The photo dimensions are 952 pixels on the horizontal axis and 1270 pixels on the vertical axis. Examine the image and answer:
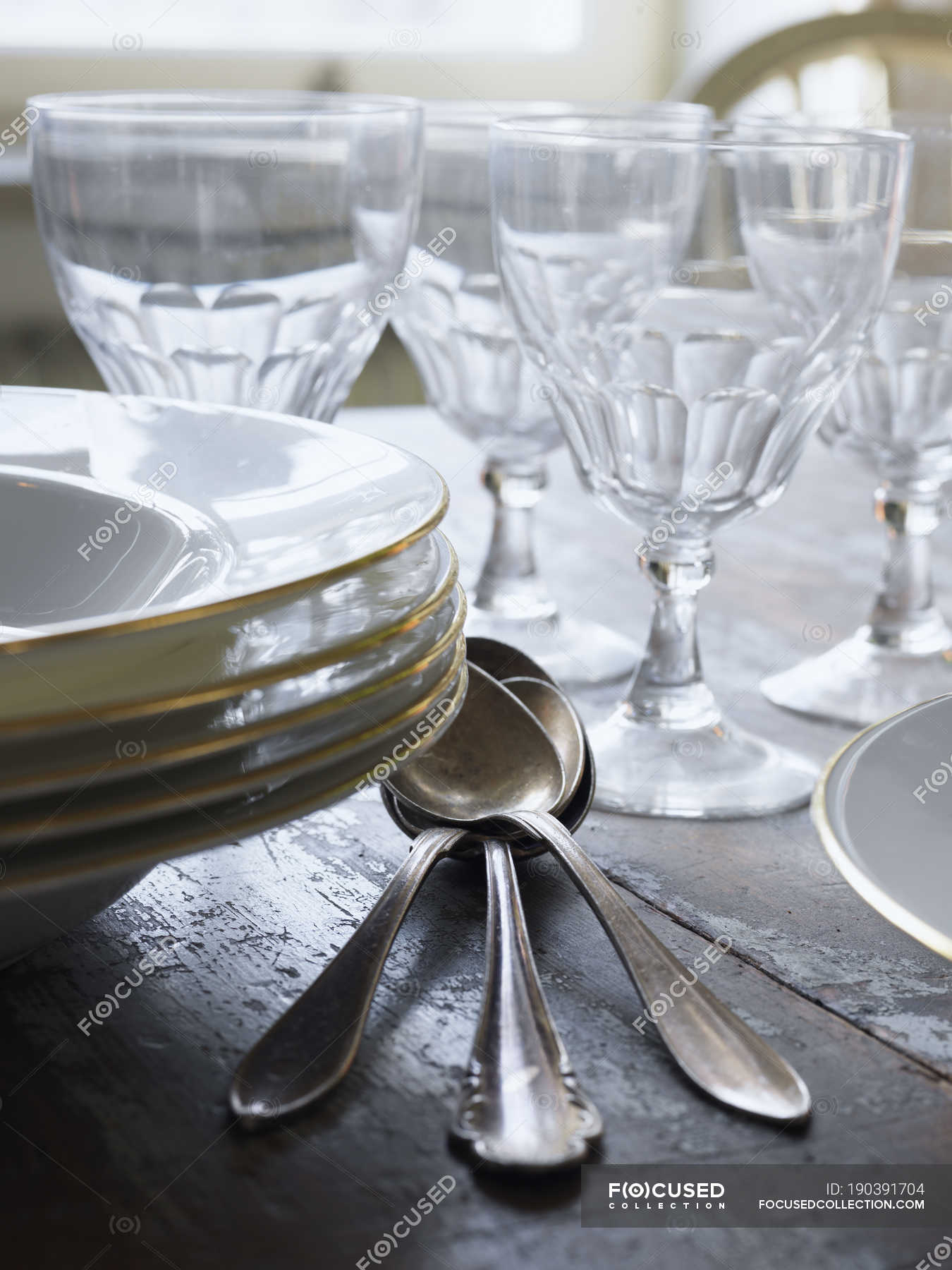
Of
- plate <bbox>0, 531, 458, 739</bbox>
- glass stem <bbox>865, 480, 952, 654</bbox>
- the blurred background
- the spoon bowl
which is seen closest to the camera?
plate <bbox>0, 531, 458, 739</bbox>

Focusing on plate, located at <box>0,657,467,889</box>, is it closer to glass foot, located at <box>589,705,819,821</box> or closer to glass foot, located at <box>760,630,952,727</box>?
glass foot, located at <box>589,705,819,821</box>

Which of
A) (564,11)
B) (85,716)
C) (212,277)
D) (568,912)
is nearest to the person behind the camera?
(85,716)

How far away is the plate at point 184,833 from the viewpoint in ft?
0.76

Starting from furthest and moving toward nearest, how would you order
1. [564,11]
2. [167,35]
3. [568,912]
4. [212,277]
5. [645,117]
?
[564,11] < [167,35] < [645,117] < [212,277] < [568,912]

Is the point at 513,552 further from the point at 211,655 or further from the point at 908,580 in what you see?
the point at 211,655

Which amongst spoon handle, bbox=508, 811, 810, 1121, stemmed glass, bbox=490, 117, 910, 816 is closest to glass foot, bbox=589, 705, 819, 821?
stemmed glass, bbox=490, 117, 910, 816

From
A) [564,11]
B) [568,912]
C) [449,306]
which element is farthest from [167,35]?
[568,912]

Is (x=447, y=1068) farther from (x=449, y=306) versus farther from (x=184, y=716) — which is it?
(x=449, y=306)

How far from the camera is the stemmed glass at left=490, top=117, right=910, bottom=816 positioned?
0.42m

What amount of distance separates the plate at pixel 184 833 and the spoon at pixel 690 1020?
0.25ft

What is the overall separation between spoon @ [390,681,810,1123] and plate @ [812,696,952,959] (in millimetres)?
39

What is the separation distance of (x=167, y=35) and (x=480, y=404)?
254cm

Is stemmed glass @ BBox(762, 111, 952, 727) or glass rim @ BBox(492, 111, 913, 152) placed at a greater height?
glass rim @ BBox(492, 111, 913, 152)

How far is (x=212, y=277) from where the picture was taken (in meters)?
0.51
